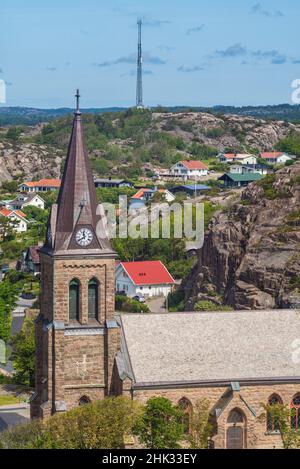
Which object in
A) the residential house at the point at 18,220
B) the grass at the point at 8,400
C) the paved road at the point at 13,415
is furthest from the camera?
the residential house at the point at 18,220

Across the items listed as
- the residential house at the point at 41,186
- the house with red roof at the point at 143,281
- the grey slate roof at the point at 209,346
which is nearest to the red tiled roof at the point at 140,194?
the residential house at the point at 41,186

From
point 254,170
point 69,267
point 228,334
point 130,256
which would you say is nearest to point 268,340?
point 228,334

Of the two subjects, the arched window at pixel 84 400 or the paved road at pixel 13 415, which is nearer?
the arched window at pixel 84 400

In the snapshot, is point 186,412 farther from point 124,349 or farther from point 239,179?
point 239,179

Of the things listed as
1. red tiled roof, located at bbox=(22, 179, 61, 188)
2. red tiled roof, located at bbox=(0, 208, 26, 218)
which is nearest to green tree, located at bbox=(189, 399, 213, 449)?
red tiled roof, located at bbox=(0, 208, 26, 218)

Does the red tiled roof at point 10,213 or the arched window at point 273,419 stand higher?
the red tiled roof at point 10,213

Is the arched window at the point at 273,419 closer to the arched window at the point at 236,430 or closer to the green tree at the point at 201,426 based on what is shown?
the arched window at the point at 236,430

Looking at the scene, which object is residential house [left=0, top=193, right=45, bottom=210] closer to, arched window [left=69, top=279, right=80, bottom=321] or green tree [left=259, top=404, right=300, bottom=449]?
arched window [left=69, top=279, right=80, bottom=321]

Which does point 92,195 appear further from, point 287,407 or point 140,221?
point 140,221
